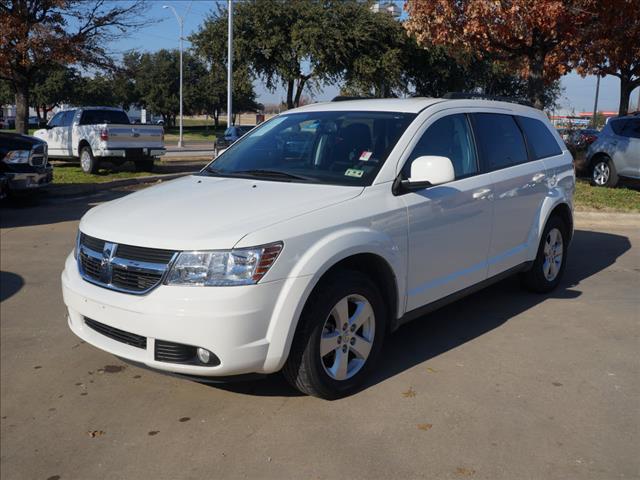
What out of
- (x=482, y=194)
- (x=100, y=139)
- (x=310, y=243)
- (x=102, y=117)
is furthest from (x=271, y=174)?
(x=102, y=117)

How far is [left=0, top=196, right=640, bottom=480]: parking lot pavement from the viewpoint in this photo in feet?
10.8

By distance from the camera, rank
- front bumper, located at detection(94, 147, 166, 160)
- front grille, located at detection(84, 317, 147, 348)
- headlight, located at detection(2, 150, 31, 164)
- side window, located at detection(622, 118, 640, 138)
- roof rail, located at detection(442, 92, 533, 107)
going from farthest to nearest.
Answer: front bumper, located at detection(94, 147, 166, 160) → side window, located at detection(622, 118, 640, 138) → headlight, located at detection(2, 150, 31, 164) → roof rail, located at detection(442, 92, 533, 107) → front grille, located at detection(84, 317, 147, 348)

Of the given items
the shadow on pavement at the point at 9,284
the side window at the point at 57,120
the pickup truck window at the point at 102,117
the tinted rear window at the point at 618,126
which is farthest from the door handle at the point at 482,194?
the side window at the point at 57,120

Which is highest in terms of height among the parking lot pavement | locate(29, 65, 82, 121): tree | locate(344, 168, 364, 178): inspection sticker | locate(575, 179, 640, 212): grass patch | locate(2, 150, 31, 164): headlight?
locate(29, 65, 82, 121): tree

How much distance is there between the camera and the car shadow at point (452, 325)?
424cm

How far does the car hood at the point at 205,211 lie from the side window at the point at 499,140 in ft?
5.23

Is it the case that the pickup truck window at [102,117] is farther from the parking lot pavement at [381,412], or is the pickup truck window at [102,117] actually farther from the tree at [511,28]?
the parking lot pavement at [381,412]

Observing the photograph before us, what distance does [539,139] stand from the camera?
6121 millimetres

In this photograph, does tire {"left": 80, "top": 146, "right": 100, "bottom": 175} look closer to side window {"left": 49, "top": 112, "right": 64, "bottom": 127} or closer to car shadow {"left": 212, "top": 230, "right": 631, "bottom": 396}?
side window {"left": 49, "top": 112, "right": 64, "bottom": 127}

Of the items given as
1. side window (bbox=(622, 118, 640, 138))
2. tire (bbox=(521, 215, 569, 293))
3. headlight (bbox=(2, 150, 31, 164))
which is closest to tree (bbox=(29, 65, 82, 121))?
headlight (bbox=(2, 150, 31, 164))

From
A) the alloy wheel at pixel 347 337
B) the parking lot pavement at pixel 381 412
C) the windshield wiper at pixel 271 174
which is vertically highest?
the windshield wiper at pixel 271 174

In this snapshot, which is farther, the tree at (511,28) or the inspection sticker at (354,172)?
the tree at (511,28)

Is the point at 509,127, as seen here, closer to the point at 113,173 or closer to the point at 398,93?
the point at 113,173

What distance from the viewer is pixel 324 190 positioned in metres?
4.05
